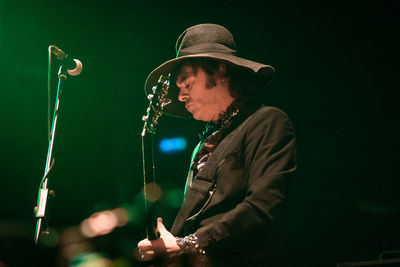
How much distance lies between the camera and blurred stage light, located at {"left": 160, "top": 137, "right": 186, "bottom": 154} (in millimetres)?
3508

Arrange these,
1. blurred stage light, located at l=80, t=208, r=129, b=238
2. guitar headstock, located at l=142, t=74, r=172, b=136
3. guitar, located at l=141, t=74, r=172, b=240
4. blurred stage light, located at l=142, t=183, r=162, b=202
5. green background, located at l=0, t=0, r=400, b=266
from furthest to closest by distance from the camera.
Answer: green background, located at l=0, t=0, r=400, b=266 → guitar headstock, located at l=142, t=74, r=172, b=136 → blurred stage light, located at l=142, t=183, r=162, b=202 → guitar, located at l=141, t=74, r=172, b=240 → blurred stage light, located at l=80, t=208, r=129, b=238

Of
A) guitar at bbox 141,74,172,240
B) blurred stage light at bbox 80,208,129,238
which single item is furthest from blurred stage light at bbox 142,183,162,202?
blurred stage light at bbox 80,208,129,238

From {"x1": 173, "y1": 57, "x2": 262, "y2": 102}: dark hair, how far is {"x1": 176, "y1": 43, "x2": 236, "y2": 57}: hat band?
0.15 ft

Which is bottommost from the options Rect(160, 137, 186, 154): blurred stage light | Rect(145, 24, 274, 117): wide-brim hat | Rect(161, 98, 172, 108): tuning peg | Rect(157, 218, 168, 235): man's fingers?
Rect(157, 218, 168, 235): man's fingers

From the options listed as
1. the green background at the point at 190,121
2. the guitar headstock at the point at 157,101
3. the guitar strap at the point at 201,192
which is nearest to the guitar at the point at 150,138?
the guitar headstock at the point at 157,101

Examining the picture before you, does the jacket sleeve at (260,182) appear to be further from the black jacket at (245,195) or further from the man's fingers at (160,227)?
the man's fingers at (160,227)

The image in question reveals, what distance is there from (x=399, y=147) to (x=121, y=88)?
2.64 metres

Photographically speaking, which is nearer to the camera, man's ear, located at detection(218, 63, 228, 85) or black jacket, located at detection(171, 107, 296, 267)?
black jacket, located at detection(171, 107, 296, 267)

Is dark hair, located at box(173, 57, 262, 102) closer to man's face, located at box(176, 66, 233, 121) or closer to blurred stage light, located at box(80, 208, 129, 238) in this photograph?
man's face, located at box(176, 66, 233, 121)

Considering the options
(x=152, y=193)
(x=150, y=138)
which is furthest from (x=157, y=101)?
(x=152, y=193)

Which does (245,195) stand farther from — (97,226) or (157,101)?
(157,101)

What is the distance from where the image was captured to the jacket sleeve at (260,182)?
5.48 feet

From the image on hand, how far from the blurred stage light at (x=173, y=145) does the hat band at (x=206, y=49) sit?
129 cm

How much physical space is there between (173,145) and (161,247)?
1803mm
